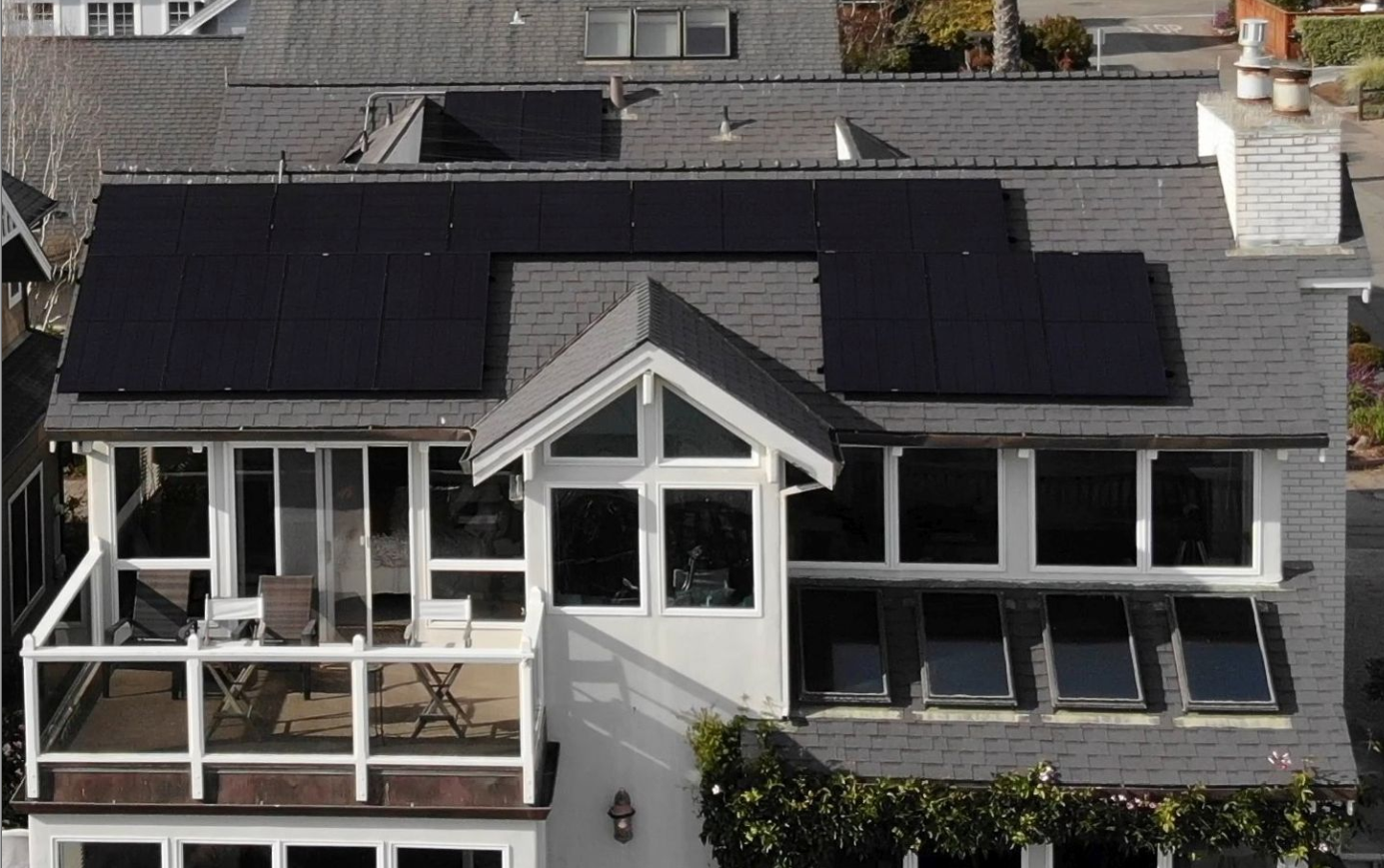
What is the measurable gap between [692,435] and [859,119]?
37.8ft

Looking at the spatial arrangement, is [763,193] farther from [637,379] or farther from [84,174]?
[84,174]

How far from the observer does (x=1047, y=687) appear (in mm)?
18500

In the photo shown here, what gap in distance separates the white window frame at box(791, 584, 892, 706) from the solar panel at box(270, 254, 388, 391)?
428 cm

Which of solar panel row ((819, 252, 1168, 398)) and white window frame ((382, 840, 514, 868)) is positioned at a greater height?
solar panel row ((819, 252, 1168, 398))

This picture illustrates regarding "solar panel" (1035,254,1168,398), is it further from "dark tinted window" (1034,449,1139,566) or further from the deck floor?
the deck floor

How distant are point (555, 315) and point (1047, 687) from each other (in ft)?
18.2

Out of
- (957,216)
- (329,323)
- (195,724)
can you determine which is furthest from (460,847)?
(957,216)

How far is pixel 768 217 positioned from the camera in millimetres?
20484

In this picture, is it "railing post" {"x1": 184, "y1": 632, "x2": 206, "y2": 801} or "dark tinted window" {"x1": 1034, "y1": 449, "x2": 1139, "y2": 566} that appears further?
"dark tinted window" {"x1": 1034, "y1": 449, "x2": 1139, "y2": 566}

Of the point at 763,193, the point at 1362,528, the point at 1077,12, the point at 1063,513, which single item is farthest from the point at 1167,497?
the point at 1077,12

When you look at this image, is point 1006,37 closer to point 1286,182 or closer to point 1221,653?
point 1286,182

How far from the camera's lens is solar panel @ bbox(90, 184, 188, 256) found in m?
20.2

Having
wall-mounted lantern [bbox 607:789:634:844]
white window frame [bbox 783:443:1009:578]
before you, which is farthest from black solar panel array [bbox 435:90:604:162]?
wall-mounted lantern [bbox 607:789:634:844]

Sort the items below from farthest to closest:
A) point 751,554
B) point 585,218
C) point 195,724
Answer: point 585,218 → point 751,554 → point 195,724
